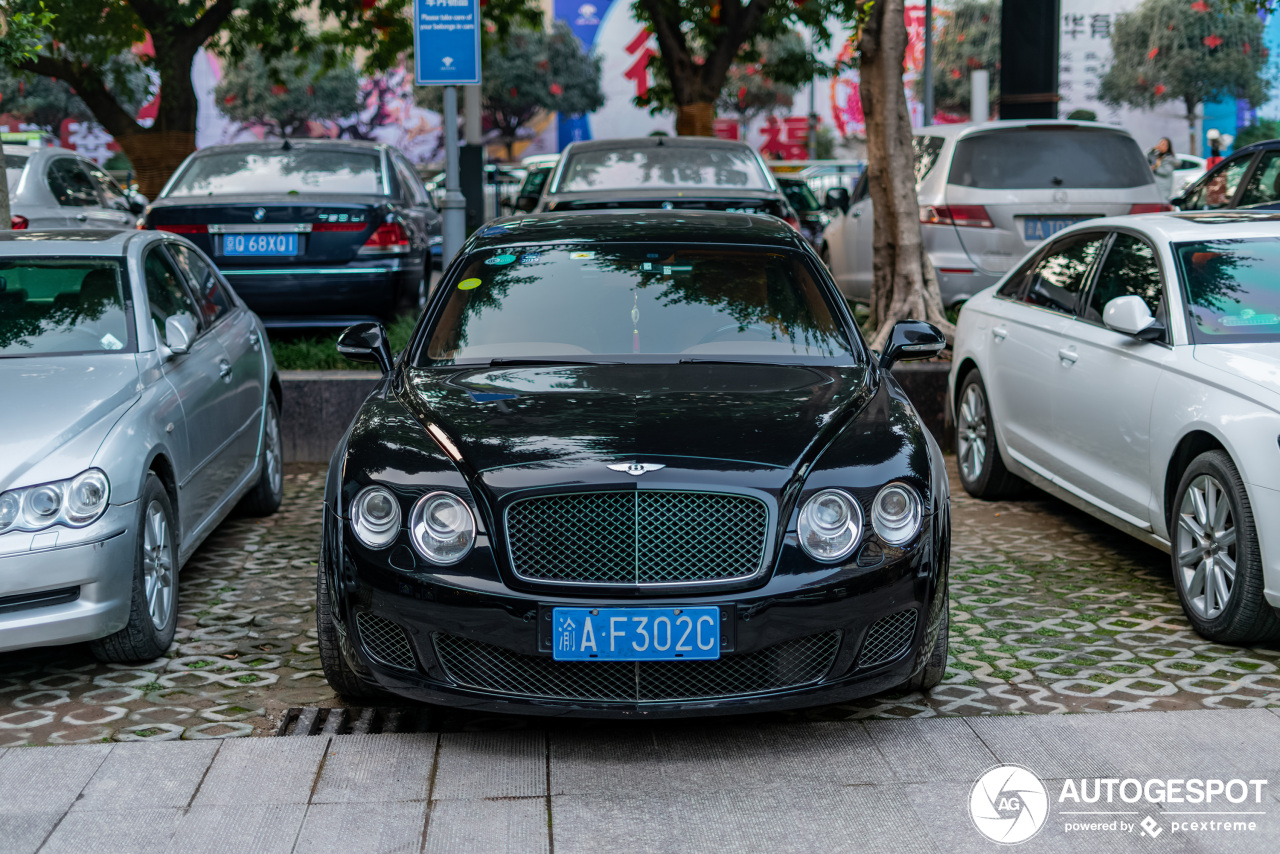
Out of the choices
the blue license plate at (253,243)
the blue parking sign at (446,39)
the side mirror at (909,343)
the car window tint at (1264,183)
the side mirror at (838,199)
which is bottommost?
the side mirror at (909,343)

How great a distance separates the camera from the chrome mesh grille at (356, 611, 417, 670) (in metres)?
3.94

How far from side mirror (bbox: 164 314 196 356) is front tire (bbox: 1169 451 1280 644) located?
3.68 meters

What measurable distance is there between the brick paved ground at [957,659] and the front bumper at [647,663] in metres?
0.45

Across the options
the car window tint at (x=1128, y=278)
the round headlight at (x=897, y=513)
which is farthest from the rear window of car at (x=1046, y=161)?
the round headlight at (x=897, y=513)

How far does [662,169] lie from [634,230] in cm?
508

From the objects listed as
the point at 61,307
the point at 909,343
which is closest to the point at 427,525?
the point at 909,343

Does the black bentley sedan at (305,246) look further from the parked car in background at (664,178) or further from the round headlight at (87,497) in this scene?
the round headlight at (87,497)

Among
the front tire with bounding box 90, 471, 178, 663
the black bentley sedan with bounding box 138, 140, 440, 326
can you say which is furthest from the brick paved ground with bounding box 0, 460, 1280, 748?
the black bentley sedan with bounding box 138, 140, 440, 326

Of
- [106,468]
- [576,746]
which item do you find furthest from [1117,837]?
[106,468]

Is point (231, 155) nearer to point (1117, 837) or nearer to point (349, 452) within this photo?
point (349, 452)

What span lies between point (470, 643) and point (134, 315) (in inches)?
96.1

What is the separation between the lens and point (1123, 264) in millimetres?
6059

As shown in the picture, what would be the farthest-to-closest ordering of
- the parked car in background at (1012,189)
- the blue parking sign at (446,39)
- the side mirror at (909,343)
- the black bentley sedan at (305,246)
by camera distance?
1. the parked car in background at (1012,189)
2. the blue parking sign at (446,39)
3. the black bentley sedan at (305,246)
4. the side mirror at (909,343)

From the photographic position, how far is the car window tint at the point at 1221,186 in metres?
10.8
